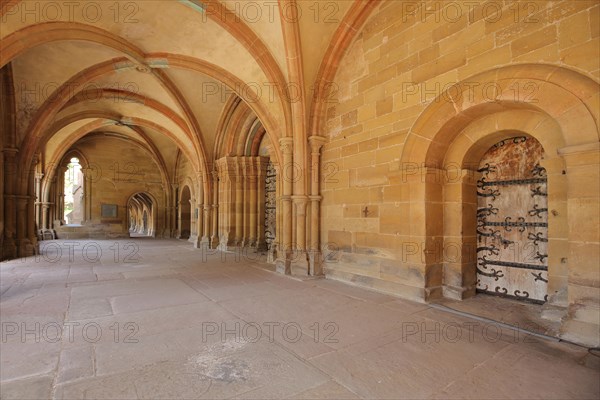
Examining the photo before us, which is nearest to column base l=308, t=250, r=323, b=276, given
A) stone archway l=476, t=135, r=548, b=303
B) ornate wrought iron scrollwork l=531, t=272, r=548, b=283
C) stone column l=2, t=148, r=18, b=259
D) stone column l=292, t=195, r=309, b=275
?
stone column l=292, t=195, r=309, b=275

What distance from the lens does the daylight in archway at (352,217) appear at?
7.02ft

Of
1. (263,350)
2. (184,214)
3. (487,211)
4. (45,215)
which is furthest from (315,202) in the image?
(45,215)

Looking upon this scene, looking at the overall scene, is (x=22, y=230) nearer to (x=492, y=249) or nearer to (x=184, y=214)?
(x=184, y=214)

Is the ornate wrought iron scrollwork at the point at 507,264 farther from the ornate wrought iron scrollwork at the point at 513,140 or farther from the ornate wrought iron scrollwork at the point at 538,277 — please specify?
the ornate wrought iron scrollwork at the point at 513,140

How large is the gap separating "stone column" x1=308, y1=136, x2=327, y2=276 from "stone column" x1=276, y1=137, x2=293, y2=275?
0.39 metres

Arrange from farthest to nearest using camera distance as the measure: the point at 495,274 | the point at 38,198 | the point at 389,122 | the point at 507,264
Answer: the point at 38,198 → the point at 389,122 → the point at 495,274 → the point at 507,264

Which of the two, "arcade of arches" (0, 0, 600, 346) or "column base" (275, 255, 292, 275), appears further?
"column base" (275, 255, 292, 275)

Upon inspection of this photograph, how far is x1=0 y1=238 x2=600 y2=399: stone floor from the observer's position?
6.05ft

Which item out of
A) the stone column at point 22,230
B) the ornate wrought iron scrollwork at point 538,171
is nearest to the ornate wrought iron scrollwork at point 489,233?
the ornate wrought iron scrollwork at point 538,171

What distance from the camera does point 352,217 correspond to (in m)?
4.93

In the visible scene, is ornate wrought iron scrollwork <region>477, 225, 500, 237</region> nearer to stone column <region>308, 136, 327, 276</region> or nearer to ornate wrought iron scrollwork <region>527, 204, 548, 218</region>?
ornate wrought iron scrollwork <region>527, 204, 548, 218</region>

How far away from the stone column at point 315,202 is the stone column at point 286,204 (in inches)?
15.4

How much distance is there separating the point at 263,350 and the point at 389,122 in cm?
333

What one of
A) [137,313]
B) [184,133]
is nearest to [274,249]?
[137,313]
